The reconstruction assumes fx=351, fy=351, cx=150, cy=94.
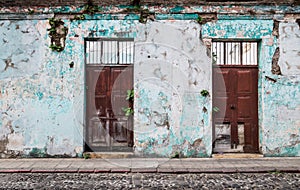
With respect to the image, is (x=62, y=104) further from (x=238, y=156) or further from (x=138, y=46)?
(x=238, y=156)

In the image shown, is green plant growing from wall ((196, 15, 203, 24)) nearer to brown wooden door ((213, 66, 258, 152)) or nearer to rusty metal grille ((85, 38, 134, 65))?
brown wooden door ((213, 66, 258, 152))

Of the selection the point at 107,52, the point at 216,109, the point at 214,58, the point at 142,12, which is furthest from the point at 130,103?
the point at 214,58

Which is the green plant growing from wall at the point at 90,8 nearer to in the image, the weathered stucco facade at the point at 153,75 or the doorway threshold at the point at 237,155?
the weathered stucco facade at the point at 153,75

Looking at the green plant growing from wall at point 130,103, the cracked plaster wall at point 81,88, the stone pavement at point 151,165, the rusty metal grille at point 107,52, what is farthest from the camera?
the rusty metal grille at point 107,52

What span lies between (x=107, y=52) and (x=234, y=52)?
3154 millimetres

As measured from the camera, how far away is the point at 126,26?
8508 millimetres

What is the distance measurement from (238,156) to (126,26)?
415cm

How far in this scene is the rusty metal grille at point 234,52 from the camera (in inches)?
344

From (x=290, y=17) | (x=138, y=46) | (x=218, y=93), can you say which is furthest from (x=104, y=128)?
(x=290, y=17)

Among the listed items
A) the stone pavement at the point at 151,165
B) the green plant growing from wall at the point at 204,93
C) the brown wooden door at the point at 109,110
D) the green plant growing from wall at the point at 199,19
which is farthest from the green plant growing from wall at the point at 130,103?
the green plant growing from wall at the point at 199,19

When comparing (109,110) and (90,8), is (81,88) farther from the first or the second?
(90,8)

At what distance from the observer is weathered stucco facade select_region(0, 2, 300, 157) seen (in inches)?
332

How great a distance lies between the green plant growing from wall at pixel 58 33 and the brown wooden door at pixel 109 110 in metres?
0.88

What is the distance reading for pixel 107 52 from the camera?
28.5ft
